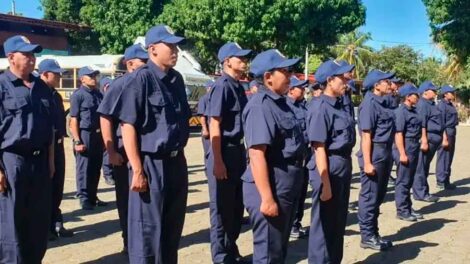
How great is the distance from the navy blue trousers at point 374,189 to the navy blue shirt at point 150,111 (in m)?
2.75

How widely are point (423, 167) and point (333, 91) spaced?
4882 millimetres

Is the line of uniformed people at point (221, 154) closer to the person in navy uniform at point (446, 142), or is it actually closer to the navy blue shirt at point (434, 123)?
the navy blue shirt at point (434, 123)

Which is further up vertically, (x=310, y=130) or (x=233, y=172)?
(x=310, y=130)

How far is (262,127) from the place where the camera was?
3.61 m

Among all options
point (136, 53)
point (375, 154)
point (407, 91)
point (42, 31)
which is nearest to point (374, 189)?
point (375, 154)

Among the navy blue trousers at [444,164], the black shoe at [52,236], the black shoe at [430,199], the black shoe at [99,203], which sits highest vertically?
the navy blue trousers at [444,164]

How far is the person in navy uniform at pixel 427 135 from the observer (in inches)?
348

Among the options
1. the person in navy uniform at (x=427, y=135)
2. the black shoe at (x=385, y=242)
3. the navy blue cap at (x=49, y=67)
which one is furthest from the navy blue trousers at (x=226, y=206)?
the person in navy uniform at (x=427, y=135)

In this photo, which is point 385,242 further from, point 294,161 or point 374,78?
point 294,161

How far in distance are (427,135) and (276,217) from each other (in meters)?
6.42

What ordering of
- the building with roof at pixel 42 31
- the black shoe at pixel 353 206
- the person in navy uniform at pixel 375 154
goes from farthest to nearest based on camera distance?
the building with roof at pixel 42 31, the black shoe at pixel 353 206, the person in navy uniform at pixel 375 154

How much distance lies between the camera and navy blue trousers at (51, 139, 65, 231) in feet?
20.2

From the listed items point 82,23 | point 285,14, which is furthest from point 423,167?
point 82,23

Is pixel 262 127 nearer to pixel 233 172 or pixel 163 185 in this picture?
pixel 163 185
